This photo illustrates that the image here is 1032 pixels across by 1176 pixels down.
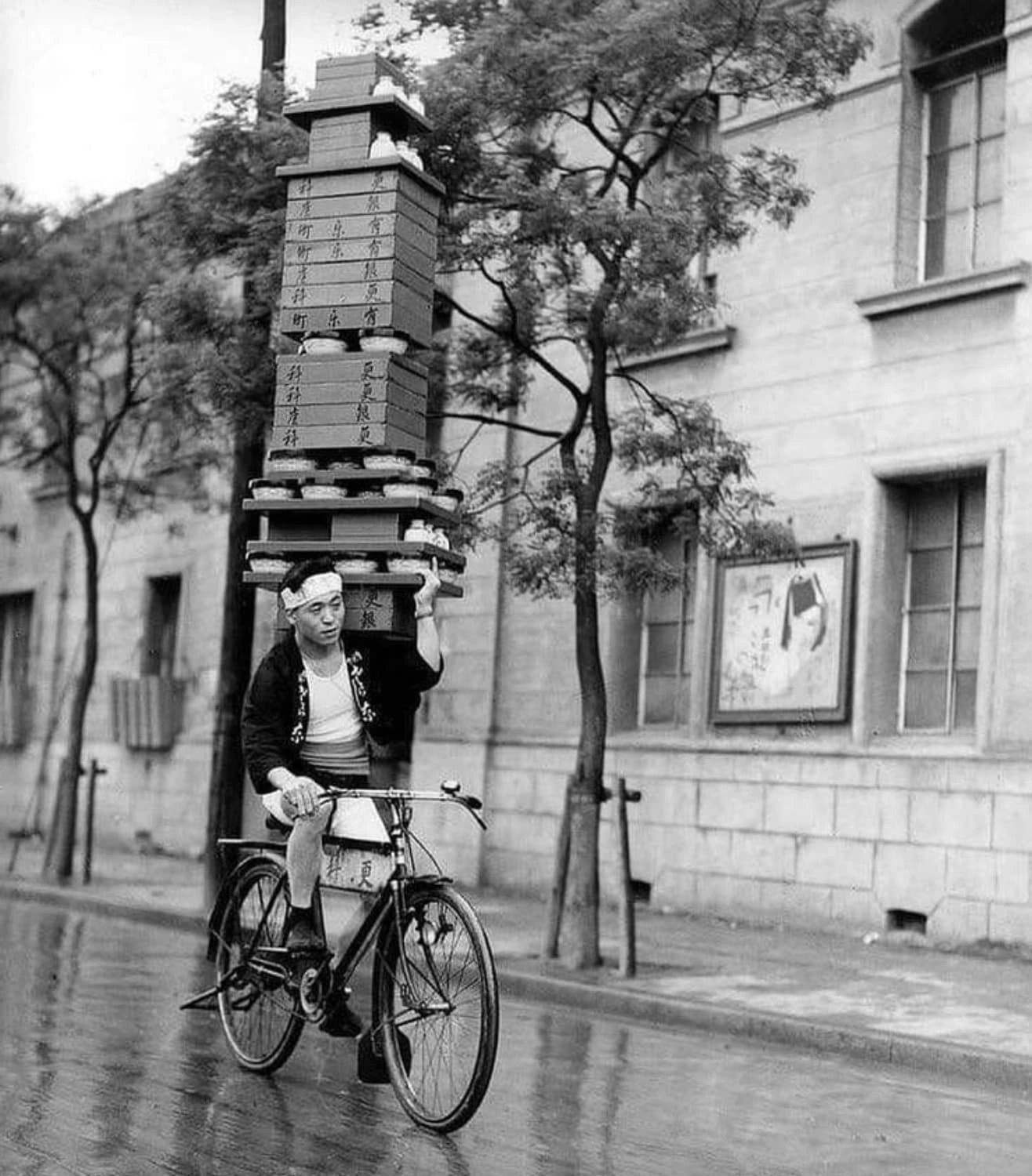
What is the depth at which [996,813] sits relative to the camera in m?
14.0

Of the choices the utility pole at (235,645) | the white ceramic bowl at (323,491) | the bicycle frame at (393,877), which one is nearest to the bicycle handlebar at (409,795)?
the bicycle frame at (393,877)

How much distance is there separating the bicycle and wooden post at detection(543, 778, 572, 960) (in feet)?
16.8

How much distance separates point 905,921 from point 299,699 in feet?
28.1

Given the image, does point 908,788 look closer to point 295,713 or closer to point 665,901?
point 665,901

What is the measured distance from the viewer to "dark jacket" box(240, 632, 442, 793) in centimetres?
723

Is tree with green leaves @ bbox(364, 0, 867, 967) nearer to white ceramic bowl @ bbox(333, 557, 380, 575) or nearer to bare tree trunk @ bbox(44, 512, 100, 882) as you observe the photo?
white ceramic bowl @ bbox(333, 557, 380, 575)

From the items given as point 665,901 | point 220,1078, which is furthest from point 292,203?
point 665,901

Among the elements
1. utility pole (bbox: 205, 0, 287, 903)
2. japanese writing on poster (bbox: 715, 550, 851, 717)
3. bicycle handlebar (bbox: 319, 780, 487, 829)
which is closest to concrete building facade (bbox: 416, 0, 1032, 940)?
japanese writing on poster (bbox: 715, 550, 851, 717)

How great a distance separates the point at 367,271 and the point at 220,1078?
347cm

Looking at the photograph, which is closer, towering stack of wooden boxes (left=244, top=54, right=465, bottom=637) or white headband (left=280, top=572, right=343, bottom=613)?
white headband (left=280, top=572, right=343, bottom=613)

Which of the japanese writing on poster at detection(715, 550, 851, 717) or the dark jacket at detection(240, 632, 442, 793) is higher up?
the japanese writing on poster at detection(715, 550, 851, 717)

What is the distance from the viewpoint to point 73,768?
2023 cm

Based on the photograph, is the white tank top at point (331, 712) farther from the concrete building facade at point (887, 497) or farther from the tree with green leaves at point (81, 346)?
the tree with green leaves at point (81, 346)

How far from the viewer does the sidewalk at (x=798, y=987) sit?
973 centimetres
